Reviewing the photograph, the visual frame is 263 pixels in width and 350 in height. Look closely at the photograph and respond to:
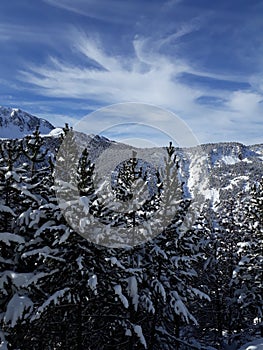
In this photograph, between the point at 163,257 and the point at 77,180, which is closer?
the point at 77,180

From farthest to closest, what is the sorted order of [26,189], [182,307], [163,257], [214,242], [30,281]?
[214,242], [163,257], [182,307], [26,189], [30,281]

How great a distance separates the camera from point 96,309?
1392 cm

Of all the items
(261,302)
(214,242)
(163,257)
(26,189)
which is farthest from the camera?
(214,242)

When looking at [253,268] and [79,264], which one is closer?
[79,264]

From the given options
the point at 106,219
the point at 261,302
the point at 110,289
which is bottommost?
the point at 261,302

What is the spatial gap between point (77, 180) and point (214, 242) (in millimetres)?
14527

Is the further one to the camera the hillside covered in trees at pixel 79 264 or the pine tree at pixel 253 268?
the pine tree at pixel 253 268

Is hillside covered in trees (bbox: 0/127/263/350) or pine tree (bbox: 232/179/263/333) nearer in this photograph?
hillside covered in trees (bbox: 0/127/263/350)

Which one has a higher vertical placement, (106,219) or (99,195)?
(99,195)

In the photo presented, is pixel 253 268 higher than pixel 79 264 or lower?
lower

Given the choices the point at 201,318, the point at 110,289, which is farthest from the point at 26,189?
the point at 201,318

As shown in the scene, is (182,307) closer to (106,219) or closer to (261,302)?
(106,219)

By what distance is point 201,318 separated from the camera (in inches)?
1117

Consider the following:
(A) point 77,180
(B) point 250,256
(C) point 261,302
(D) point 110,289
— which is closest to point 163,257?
(D) point 110,289
